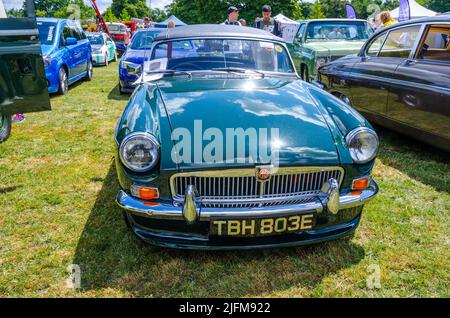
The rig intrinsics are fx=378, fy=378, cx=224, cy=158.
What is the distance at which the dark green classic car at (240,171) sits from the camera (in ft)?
7.27

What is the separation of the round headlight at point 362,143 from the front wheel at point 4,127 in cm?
423

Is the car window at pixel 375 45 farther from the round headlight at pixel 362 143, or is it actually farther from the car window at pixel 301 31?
the car window at pixel 301 31

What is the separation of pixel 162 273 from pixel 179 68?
1.94 m

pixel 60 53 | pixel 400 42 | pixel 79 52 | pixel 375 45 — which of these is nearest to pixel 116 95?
pixel 60 53

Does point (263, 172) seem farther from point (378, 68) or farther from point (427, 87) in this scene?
point (378, 68)

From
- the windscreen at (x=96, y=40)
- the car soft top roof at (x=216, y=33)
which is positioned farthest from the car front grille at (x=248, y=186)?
the windscreen at (x=96, y=40)

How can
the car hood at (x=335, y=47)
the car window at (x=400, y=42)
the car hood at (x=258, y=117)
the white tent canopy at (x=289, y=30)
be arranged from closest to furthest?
the car hood at (x=258, y=117), the car window at (x=400, y=42), the car hood at (x=335, y=47), the white tent canopy at (x=289, y=30)

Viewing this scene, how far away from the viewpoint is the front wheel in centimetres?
472

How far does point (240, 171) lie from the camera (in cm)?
221

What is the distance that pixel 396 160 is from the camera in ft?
13.8

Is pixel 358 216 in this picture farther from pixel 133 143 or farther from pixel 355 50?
pixel 355 50

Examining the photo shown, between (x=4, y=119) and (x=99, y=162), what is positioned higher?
(x=4, y=119)
